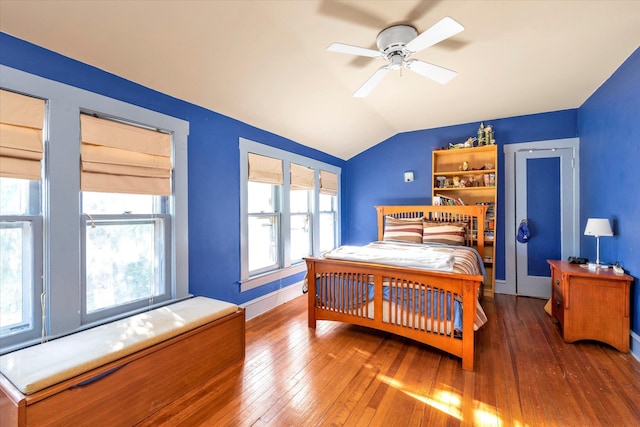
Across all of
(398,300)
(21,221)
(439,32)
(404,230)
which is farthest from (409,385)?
(21,221)

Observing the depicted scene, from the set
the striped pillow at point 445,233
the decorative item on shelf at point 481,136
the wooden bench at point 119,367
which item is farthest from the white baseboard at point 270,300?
the decorative item on shelf at point 481,136

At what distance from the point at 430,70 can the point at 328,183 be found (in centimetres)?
275

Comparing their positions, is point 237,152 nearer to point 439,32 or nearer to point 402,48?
point 402,48

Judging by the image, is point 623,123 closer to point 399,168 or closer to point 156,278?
point 399,168

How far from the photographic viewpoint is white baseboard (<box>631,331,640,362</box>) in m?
2.33

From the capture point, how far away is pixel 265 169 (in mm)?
3461

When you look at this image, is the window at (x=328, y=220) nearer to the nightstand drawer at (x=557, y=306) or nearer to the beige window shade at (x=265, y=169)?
the beige window shade at (x=265, y=169)

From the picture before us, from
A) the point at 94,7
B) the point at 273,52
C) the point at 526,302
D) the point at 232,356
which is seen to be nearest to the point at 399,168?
the point at 526,302

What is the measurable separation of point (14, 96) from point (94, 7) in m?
0.68

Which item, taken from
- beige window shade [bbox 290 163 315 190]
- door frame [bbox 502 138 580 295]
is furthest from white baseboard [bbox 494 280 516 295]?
beige window shade [bbox 290 163 315 190]

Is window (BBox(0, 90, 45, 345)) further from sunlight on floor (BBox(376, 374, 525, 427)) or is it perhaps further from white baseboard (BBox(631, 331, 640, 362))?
white baseboard (BBox(631, 331, 640, 362))

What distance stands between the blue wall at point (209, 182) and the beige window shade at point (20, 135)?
14.5 inches

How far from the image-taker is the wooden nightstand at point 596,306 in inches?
95.6

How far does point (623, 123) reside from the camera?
2.61 metres
